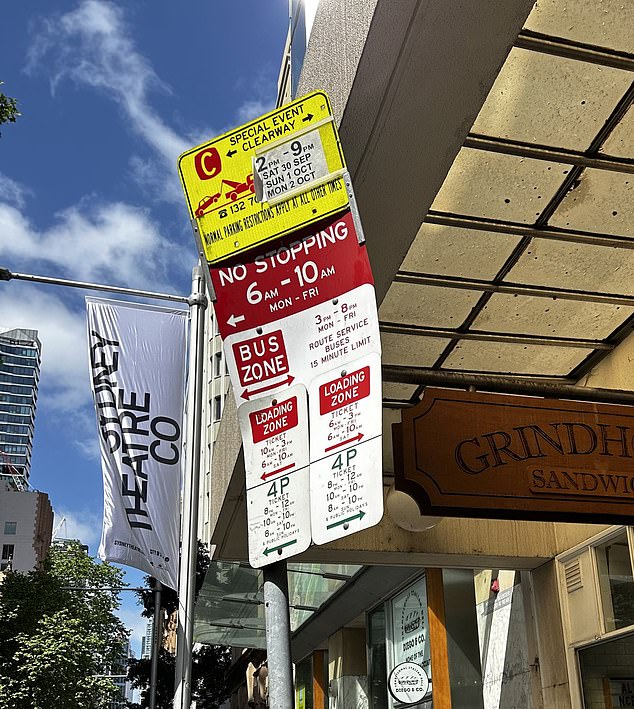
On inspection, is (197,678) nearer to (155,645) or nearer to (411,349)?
(155,645)

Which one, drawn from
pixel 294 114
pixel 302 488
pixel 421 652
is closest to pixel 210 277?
pixel 294 114

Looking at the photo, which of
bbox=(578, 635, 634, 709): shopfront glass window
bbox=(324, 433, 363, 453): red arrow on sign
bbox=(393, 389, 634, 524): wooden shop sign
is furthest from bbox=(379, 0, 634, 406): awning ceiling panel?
bbox=(578, 635, 634, 709): shopfront glass window

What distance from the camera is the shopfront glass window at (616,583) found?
7.07 metres

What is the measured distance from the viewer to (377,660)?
11.9 meters

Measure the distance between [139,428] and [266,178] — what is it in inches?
170

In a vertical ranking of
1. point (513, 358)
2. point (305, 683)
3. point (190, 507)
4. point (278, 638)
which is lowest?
point (278, 638)

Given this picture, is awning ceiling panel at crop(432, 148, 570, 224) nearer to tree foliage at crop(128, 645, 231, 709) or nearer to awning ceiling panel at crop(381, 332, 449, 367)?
awning ceiling panel at crop(381, 332, 449, 367)

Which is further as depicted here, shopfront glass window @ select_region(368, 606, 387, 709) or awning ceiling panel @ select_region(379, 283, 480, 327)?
shopfront glass window @ select_region(368, 606, 387, 709)

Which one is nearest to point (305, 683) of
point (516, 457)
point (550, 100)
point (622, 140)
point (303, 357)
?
point (516, 457)

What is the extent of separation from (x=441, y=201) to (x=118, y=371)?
3.12m

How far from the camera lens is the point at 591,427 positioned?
4.63 metres

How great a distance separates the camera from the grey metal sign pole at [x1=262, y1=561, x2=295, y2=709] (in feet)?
8.05

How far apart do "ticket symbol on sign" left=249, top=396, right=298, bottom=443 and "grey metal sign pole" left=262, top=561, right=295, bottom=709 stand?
1.34ft

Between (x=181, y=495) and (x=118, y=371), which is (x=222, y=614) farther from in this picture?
(x=118, y=371)
